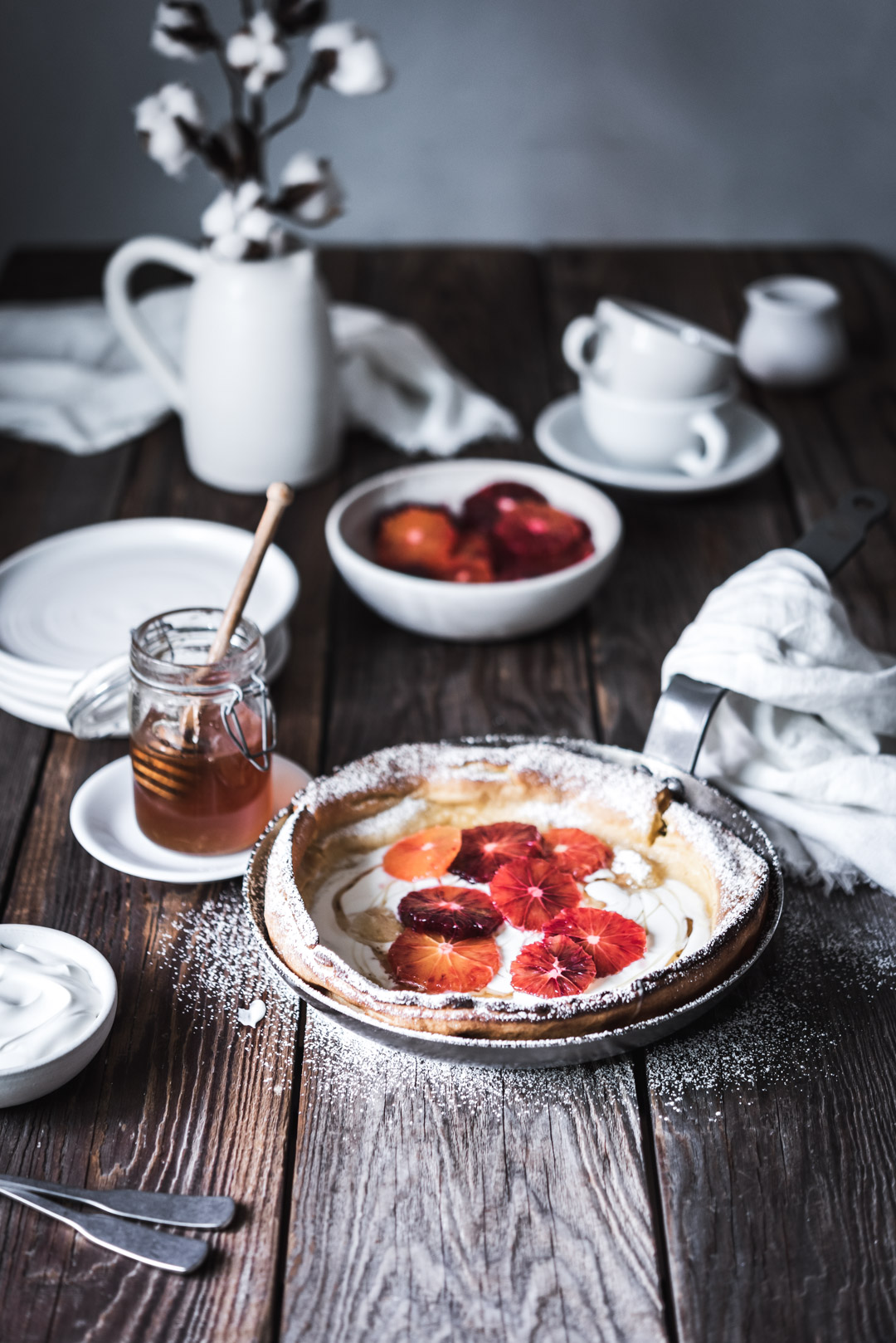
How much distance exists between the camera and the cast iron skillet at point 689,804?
0.77 m

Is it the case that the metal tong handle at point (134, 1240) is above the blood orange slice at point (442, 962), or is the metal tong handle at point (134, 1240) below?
below

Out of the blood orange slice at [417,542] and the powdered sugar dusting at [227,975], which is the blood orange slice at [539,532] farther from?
the powdered sugar dusting at [227,975]

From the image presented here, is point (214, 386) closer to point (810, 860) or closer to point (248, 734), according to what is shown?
point (248, 734)

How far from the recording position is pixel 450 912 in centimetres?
88

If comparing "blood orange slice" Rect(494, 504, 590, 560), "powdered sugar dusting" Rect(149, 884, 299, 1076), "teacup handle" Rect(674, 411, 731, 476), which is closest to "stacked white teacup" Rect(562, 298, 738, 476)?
"teacup handle" Rect(674, 411, 731, 476)

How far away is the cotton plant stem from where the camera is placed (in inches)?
35.9

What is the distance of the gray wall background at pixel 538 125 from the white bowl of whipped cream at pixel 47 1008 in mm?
2122

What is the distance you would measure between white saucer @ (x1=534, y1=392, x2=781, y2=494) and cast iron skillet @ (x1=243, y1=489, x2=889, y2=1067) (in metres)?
0.31

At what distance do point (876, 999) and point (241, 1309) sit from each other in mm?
473

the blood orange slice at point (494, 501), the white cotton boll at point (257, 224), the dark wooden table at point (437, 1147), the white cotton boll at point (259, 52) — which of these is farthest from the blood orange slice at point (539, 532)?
the white cotton boll at point (259, 52)

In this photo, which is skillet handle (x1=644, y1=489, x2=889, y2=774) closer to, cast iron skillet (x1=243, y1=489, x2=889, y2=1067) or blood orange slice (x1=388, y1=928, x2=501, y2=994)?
cast iron skillet (x1=243, y1=489, x2=889, y2=1067)

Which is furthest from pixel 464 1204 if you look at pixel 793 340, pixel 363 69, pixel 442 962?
pixel 793 340

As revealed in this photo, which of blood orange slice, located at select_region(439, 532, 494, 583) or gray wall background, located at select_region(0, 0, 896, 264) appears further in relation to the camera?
gray wall background, located at select_region(0, 0, 896, 264)

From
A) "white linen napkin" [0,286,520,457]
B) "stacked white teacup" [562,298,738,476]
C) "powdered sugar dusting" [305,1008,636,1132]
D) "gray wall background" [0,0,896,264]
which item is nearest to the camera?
"powdered sugar dusting" [305,1008,636,1132]
